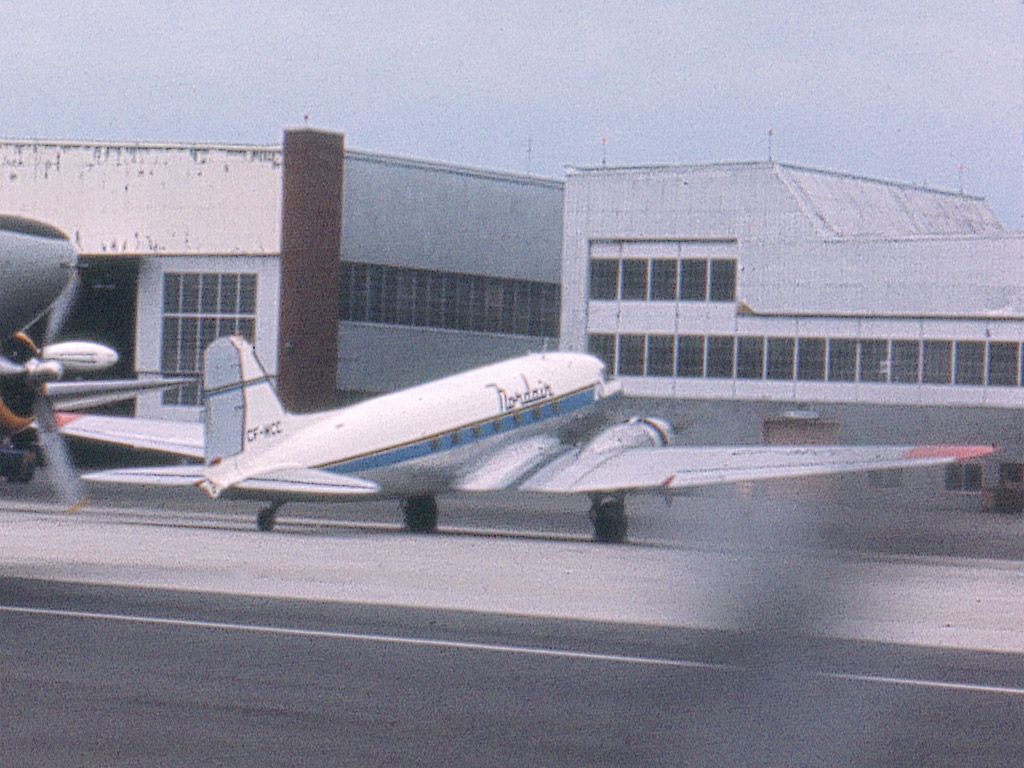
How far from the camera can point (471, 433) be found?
37000mm

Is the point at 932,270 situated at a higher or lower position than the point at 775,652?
higher

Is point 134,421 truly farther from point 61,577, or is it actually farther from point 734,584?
point 734,584

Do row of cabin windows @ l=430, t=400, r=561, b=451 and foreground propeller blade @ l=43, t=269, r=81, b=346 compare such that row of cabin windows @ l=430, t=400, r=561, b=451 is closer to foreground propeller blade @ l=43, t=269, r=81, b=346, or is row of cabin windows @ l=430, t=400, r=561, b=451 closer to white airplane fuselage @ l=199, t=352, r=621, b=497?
white airplane fuselage @ l=199, t=352, r=621, b=497

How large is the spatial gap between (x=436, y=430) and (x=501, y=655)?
18908 millimetres

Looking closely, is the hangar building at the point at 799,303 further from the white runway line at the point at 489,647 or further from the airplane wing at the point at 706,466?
the white runway line at the point at 489,647

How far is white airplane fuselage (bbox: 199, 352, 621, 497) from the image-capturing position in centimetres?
3512

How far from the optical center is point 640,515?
48812mm

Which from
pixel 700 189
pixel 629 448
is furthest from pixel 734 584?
pixel 700 189

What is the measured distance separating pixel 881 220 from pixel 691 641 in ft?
175

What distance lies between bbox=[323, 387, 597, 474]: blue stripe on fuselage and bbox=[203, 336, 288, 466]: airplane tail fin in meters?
1.78

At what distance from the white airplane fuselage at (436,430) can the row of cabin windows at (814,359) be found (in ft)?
91.6

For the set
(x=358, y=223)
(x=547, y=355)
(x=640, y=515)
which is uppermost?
(x=358, y=223)

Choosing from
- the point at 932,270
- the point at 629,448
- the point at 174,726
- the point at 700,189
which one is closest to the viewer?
the point at 174,726

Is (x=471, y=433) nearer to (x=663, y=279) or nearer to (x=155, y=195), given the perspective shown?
(x=155, y=195)
